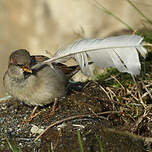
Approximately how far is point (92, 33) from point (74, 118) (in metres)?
5.59

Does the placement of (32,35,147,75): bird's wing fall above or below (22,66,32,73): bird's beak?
above

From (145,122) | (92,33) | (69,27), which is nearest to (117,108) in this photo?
(145,122)

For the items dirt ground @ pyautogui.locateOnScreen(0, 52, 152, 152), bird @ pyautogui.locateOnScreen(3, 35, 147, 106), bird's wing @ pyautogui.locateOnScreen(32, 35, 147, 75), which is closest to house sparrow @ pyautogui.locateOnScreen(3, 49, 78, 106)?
bird @ pyautogui.locateOnScreen(3, 35, 147, 106)

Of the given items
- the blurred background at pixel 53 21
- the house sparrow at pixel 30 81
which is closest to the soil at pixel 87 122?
the house sparrow at pixel 30 81

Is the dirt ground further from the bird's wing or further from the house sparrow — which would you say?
the bird's wing

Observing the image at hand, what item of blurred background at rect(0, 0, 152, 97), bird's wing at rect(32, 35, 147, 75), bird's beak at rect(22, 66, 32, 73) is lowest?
blurred background at rect(0, 0, 152, 97)

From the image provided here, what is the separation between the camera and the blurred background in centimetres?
849

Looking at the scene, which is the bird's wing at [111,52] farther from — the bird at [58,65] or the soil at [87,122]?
the soil at [87,122]

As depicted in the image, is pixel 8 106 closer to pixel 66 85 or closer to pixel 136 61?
pixel 66 85

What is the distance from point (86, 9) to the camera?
9250 mm

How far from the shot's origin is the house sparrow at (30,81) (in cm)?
405

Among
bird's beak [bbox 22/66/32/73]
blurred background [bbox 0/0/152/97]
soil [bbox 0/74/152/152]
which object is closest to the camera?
soil [bbox 0/74/152/152]

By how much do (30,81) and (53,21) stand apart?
20.4ft

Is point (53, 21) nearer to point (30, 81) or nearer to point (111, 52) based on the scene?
point (30, 81)
